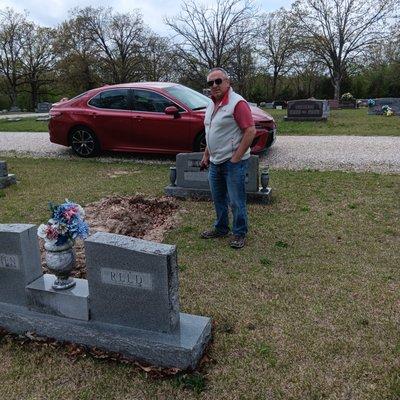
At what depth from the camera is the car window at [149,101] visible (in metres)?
8.59

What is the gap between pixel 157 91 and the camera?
341 inches

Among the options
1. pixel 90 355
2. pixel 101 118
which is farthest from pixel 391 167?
pixel 90 355

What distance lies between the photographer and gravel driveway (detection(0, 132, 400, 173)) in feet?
27.8

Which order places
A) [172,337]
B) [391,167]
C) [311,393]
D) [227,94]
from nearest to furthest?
[311,393]
[172,337]
[227,94]
[391,167]

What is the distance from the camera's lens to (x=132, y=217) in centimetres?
527

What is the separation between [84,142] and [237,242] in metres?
6.16

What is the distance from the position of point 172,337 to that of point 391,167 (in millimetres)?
6815

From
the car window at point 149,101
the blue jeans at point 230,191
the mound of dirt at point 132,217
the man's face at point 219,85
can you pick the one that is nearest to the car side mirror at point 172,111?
the car window at point 149,101

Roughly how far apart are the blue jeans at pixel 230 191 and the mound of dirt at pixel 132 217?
74 cm

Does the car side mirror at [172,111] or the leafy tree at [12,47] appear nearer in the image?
the car side mirror at [172,111]

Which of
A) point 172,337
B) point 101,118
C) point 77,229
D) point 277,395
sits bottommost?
point 277,395

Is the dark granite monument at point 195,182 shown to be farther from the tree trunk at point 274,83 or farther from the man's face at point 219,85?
the tree trunk at point 274,83

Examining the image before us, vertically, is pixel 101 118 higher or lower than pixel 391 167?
higher

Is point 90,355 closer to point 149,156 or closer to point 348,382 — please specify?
point 348,382
